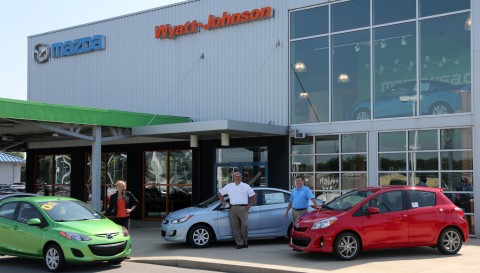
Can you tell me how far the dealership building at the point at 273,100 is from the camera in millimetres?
17203

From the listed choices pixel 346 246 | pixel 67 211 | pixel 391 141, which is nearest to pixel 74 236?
pixel 67 211

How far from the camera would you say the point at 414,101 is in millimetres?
17719

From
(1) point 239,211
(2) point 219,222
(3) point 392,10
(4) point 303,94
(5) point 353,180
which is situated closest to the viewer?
(1) point 239,211

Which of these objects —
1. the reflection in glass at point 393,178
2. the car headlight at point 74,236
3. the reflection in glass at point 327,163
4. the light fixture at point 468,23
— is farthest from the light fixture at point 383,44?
the car headlight at point 74,236

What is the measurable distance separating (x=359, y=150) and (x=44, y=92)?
16.0 meters

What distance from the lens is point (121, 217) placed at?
13.6 m

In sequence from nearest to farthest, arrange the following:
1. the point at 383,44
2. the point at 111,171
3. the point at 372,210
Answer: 1. the point at 372,210
2. the point at 383,44
3. the point at 111,171

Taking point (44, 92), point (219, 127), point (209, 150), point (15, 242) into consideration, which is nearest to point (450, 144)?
point (219, 127)

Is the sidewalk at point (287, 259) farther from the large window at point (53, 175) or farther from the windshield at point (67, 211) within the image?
the large window at point (53, 175)

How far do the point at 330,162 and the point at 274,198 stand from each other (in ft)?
14.2

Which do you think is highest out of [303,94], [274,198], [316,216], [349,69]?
[349,69]

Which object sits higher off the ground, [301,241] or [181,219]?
[181,219]

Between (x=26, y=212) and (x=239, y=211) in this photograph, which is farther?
(x=239, y=211)

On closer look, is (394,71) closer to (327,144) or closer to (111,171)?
(327,144)
